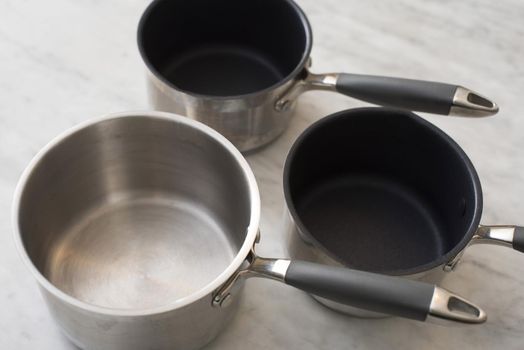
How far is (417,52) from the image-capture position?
1090 millimetres

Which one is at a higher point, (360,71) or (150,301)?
(360,71)

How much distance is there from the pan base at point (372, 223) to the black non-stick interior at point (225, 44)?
0.65ft

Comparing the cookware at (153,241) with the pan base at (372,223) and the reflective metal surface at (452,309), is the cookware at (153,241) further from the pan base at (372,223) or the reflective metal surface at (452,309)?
the pan base at (372,223)

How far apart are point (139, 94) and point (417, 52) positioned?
0.43m

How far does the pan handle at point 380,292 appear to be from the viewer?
A: 635mm

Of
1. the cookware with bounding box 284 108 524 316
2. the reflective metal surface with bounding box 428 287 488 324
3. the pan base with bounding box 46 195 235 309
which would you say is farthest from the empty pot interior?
the reflective metal surface with bounding box 428 287 488 324

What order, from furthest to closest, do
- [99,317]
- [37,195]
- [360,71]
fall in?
[360,71], [37,195], [99,317]

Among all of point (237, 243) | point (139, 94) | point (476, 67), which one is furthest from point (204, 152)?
point (476, 67)

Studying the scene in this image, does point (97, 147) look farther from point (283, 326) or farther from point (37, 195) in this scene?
point (283, 326)

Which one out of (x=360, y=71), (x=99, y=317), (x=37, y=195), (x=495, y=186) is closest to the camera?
(x=99, y=317)

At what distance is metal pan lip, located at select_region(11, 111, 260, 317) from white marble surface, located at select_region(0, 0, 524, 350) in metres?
0.15

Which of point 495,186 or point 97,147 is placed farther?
point 495,186

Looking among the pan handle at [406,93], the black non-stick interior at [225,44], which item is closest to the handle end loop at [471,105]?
the pan handle at [406,93]

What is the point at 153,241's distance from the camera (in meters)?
0.87
